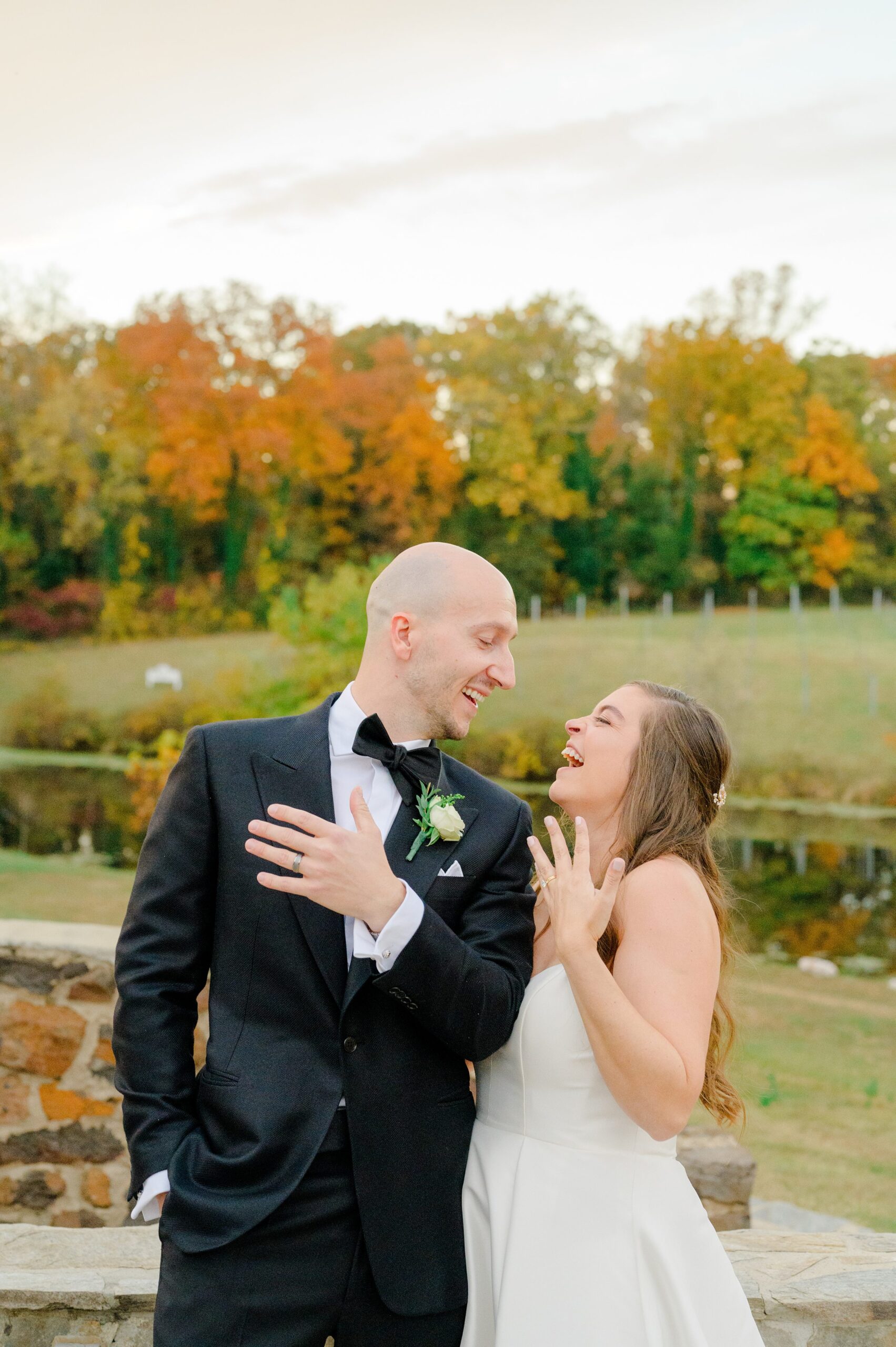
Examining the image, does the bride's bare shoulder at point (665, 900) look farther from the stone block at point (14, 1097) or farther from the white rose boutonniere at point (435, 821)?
the stone block at point (14, 1097)

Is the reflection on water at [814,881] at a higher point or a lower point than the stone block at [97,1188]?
lower

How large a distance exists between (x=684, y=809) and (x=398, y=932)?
2.47ft

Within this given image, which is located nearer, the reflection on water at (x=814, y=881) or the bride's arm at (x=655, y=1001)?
the bride's arm at (x=655, y=1001)

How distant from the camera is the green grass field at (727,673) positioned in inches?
652

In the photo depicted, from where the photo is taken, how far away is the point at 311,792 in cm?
204

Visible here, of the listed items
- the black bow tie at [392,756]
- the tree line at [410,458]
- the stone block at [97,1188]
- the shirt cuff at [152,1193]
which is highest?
the tree line at [410,458]

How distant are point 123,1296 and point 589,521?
52.9ft

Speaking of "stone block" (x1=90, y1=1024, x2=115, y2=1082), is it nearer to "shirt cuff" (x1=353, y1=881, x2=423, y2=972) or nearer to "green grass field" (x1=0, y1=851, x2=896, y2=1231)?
"green grass field" (x1=0, y1=851, x2=896, y2=1231)

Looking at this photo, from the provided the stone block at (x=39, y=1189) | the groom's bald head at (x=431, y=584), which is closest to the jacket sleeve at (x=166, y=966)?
the groom's bald head at (x=431, y=584)

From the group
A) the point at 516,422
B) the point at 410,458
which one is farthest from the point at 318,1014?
the point at 516,422

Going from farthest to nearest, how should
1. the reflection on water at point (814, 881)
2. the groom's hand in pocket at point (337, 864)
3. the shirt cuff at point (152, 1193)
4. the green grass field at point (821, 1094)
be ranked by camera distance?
the reflection on water at point (814, 881), the green grass field at point (821, 1094), the shirt cuff at point (152, 1193), the groom's hand in pocket at point (337, 864)

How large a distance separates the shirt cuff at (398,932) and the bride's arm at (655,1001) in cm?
30

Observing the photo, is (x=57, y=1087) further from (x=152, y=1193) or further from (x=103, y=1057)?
(x=152, y=1193)

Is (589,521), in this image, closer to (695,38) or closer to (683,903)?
(695,38)
